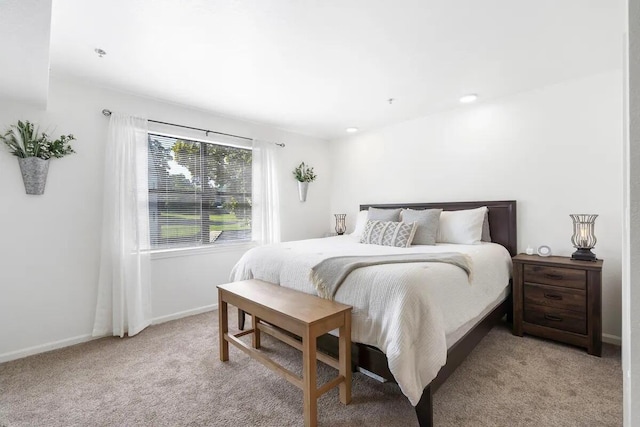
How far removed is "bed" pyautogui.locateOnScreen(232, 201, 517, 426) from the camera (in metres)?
1.54

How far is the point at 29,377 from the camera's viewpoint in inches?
83.7

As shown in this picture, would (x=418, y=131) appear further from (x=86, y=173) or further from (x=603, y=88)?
(x=86, y=173)

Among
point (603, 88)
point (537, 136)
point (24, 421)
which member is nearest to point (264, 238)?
point (24, 421)

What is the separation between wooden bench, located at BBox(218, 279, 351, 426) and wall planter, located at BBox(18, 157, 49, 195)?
5.93 ft

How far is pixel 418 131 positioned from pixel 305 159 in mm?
1723

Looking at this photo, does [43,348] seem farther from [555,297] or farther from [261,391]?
[555,297]

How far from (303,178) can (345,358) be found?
10.2 feet

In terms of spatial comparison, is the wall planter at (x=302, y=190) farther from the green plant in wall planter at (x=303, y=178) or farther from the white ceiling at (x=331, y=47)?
the white ceiling at (x=331, y=47)

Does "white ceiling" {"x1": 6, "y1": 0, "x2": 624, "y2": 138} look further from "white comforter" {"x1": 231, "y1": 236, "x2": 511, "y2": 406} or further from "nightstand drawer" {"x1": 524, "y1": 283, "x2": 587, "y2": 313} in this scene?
"nightstand drawer" {"x1": 524, "y1": 283, "x2": 587, "y2": 313}

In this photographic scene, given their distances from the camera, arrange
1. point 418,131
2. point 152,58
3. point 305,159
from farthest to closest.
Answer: point 305,159
point 418,131
point 152,58

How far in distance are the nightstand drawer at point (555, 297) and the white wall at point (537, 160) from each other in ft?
1.66

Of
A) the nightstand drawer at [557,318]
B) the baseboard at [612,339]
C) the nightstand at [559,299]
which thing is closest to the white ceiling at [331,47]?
the nightstand at [559,299]

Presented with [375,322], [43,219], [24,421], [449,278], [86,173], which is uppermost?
[86,173]

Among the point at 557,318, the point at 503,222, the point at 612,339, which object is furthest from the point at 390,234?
the point at 612,339
